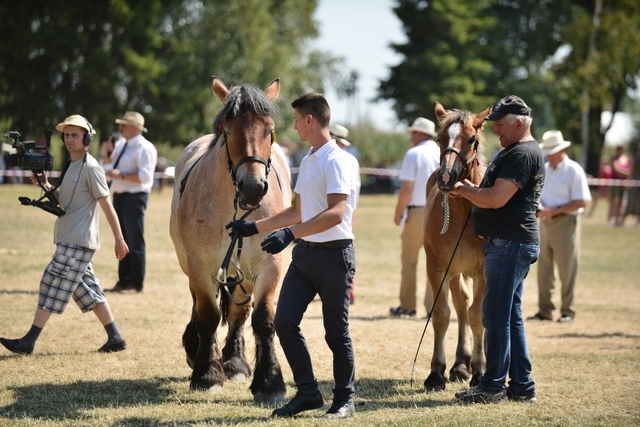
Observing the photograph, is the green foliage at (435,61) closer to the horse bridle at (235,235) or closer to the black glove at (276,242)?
the horse bridle at (235,235)

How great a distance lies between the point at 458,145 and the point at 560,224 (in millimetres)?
4556

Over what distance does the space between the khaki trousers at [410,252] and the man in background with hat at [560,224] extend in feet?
5.26

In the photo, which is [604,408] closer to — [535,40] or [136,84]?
[136,84]

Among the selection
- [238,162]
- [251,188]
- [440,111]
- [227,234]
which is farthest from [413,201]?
[251,188]

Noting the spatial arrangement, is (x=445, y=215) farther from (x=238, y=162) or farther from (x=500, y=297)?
(x=238, y=162)

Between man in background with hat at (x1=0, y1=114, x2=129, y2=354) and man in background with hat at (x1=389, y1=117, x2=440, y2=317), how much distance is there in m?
3.80

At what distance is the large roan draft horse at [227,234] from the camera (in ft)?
18.6

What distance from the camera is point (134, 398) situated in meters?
5.98

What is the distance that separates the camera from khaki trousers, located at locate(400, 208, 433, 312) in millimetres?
10000

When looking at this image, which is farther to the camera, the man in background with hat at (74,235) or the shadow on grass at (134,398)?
the man in background with hat at (74,235)

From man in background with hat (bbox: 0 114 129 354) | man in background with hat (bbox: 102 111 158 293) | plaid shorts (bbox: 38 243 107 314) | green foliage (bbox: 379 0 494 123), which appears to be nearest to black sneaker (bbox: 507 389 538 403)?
man in background with hat (bbox: 0 114 129 354)

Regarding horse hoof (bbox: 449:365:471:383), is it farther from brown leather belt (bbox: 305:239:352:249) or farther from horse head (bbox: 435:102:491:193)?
brown leather belt (bbox: 305:239:352:249)

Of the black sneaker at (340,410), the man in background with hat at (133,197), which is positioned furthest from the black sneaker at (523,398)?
the man in background with hat at (133,197)

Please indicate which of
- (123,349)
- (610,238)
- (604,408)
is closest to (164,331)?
(123,349)
